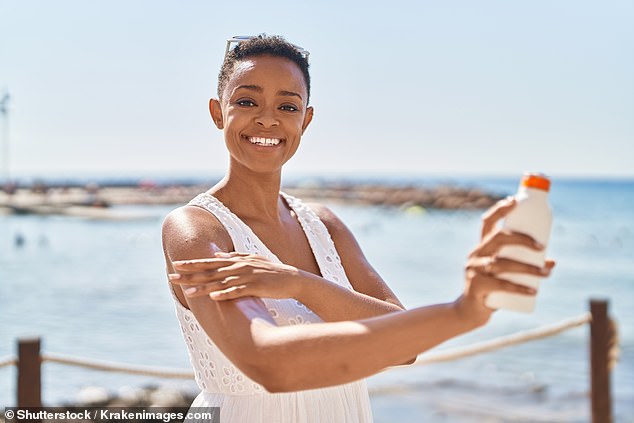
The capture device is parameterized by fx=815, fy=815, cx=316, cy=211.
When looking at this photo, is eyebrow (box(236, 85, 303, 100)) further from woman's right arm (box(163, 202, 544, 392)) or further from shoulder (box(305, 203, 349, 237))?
woman's right arm (box(163, 202, 544, 392))

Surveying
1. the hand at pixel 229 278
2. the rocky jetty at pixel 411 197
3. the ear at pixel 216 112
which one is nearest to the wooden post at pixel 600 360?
the ear at pixel 216 112

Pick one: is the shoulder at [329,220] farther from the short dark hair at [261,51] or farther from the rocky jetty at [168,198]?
the rocky jetty at [168,198]

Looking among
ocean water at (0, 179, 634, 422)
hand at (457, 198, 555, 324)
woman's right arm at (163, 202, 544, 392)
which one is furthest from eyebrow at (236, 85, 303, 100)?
ocean water at (0, 179, 634, 422)

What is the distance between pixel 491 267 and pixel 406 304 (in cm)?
1364

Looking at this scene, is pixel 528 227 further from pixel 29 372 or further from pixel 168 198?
pixel 168 198

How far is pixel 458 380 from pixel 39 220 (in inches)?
1369

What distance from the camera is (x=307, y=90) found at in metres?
1.92

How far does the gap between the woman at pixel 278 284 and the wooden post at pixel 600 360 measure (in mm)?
2935

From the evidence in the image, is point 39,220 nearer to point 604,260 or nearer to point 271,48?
point 604,260

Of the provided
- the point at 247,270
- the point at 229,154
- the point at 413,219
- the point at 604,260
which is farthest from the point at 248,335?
the point at 413,219

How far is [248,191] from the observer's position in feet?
6.33

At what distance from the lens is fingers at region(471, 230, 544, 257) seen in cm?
109

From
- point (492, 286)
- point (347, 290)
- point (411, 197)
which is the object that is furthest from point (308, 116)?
point (411, 197)

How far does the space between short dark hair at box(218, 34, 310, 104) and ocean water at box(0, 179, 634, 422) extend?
240 inches
